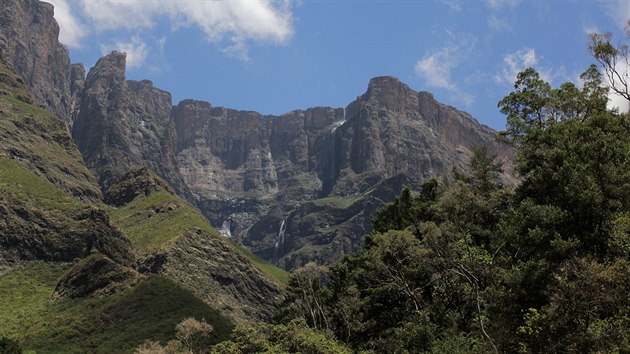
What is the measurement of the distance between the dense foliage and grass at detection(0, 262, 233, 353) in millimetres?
58766

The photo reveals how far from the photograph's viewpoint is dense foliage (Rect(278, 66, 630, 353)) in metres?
32.4

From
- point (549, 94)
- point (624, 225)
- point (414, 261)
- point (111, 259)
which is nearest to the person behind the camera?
point (624, 225)

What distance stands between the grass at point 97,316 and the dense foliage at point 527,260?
193 feet

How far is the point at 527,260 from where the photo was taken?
42.2 metres

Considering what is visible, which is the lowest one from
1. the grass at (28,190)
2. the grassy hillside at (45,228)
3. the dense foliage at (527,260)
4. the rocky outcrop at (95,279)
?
the dense foliage at (527,260)

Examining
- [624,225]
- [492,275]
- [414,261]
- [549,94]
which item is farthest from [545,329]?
[549,94]

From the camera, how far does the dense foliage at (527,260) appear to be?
32406 millimetres

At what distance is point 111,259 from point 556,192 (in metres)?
150

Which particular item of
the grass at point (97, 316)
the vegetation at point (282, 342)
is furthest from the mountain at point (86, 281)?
the vegetation at point (282, 342)

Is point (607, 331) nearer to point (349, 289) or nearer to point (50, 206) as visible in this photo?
point (349, 289)

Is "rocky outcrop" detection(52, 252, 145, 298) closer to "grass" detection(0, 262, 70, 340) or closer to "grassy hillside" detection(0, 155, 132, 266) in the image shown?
"grass" detection(0, 262, 70, 340)

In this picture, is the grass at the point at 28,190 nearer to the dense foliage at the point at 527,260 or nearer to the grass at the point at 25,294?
the grass at the point at 25,294

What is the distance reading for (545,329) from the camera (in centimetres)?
3444

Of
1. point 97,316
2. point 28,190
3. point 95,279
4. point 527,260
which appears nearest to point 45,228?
point 28,190
